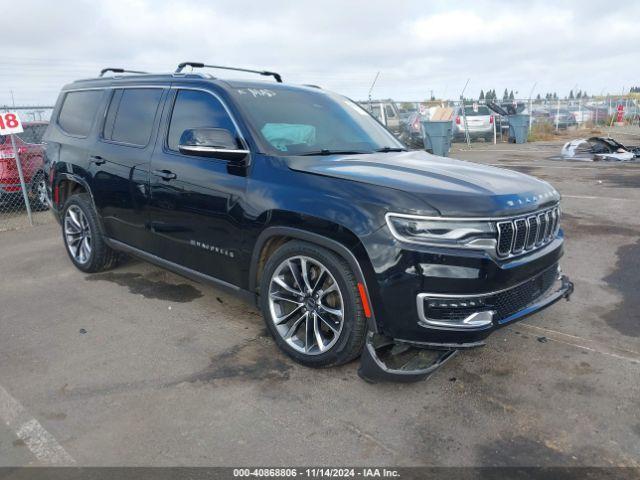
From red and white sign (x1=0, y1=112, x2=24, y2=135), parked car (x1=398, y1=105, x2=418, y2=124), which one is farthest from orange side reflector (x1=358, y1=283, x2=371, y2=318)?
parked car (x1=398, y1=105, x2=418, y2=124)

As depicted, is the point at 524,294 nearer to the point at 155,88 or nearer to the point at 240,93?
the point at 240,93

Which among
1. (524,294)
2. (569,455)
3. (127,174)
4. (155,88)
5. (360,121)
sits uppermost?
(155,88)

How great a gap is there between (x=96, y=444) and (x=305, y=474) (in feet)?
3.72

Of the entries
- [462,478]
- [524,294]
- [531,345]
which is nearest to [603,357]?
[531,345]

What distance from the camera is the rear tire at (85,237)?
17.3 feet

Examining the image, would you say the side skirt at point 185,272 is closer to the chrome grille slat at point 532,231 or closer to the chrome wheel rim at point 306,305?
the chrome wheel rim at point 306,305

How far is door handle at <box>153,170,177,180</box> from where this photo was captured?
4.11 m

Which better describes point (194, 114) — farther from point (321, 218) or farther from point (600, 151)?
point (600, 151)

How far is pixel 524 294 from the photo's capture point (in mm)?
3244

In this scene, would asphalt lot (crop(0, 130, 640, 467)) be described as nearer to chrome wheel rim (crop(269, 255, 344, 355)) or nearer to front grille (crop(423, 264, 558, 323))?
chrome wheel rim (crop(269, 255, 344, 355))

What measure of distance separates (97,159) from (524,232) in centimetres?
383

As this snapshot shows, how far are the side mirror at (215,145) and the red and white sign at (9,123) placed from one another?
5.32 m

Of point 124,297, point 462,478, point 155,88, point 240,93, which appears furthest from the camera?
point 124,297

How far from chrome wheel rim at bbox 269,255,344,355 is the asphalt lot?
0.22 m
